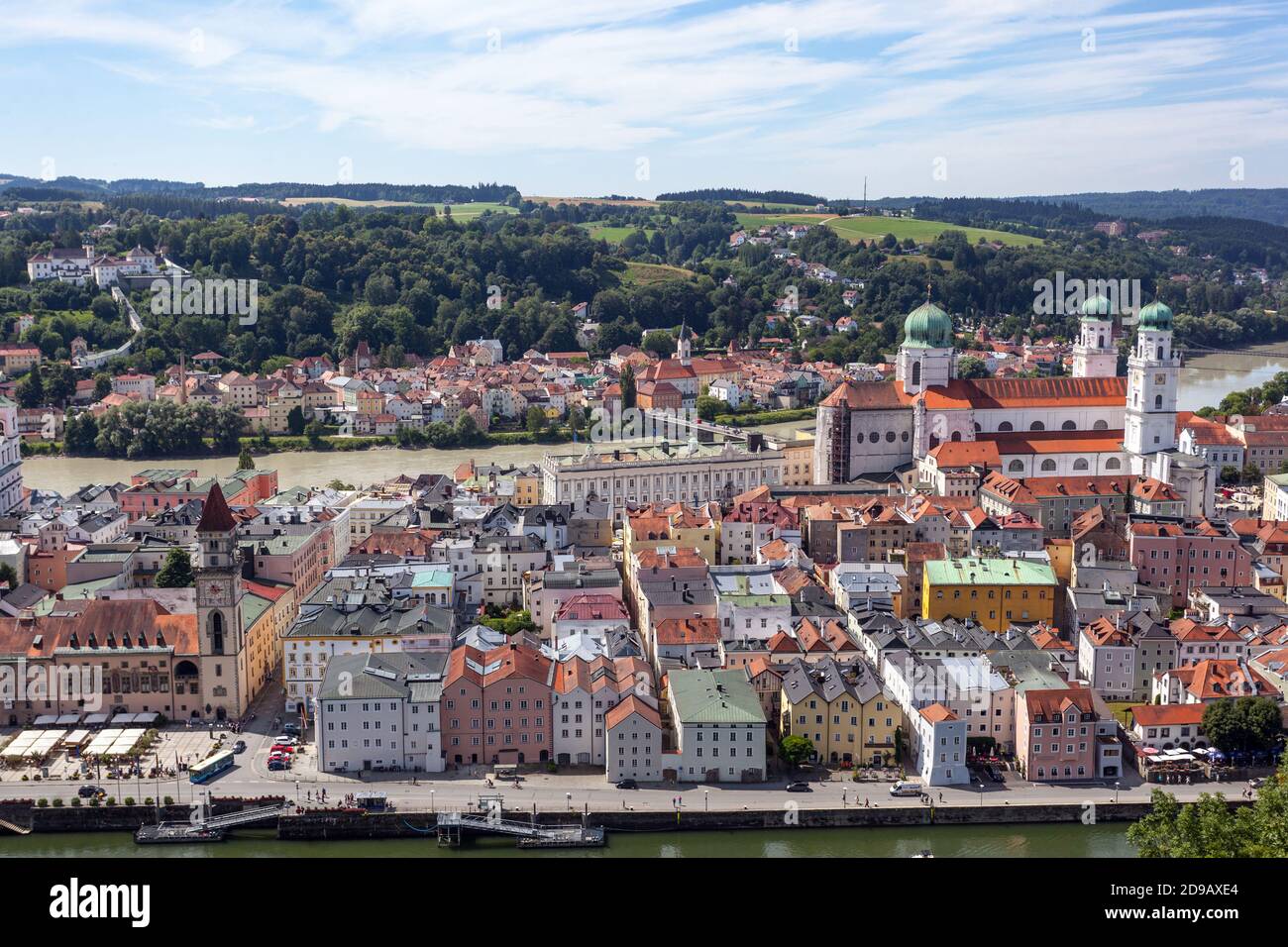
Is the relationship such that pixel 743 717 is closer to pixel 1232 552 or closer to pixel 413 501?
pixel 1232 552

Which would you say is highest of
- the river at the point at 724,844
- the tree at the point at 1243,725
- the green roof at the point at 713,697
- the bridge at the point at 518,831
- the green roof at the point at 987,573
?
the green roof at the point at 987,573

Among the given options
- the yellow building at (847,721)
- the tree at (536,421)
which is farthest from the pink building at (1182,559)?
the tree at (536,421)

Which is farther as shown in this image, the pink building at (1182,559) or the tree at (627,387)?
the tree at (627,387)

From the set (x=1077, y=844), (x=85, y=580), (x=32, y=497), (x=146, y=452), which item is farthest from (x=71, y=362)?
(x=1077, y=844)

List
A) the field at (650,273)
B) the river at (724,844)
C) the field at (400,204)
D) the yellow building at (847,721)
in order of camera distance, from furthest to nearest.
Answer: the field at (400,204) → the field at (650,273) → the yellow building at (847,721) → the river at (724,844)

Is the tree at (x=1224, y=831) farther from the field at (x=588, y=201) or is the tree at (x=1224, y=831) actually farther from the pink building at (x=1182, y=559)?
the field at (x=588, y=201)

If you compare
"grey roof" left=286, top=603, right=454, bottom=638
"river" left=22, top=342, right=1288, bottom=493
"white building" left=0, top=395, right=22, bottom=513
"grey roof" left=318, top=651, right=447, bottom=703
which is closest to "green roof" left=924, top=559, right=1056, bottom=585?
"grey roof" left=286, top=603, right=454, bottom=638

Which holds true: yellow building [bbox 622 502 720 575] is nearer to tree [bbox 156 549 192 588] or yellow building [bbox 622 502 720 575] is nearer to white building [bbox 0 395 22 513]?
tree [bbox 156 549 192 588]

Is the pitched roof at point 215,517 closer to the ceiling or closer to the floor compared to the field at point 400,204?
closer to the floor
